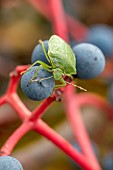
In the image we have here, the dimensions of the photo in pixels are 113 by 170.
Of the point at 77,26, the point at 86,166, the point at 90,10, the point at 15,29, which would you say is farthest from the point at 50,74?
the point at 90,10

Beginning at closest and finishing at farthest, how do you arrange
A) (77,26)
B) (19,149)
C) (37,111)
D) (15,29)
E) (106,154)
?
(37,111), (106,154), (19,149), (77,26), (15,29)

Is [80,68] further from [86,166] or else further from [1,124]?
[1,124]

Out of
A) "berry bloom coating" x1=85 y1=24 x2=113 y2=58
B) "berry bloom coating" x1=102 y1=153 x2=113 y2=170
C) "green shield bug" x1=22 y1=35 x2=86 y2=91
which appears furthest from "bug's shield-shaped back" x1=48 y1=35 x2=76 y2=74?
"berry bloom coating" x1=85 y1=24 x2=113 y2=58

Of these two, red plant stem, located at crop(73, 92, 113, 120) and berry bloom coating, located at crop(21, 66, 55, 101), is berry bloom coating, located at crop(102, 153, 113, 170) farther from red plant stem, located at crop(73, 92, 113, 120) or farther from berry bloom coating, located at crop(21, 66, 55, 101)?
berry bloom coating, located at crop(21, 66, 55, 101)

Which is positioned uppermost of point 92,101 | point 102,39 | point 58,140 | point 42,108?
point 42,108

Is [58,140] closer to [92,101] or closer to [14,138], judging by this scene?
[14,138]

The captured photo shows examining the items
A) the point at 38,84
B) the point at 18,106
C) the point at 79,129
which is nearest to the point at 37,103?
the point at 79,129
